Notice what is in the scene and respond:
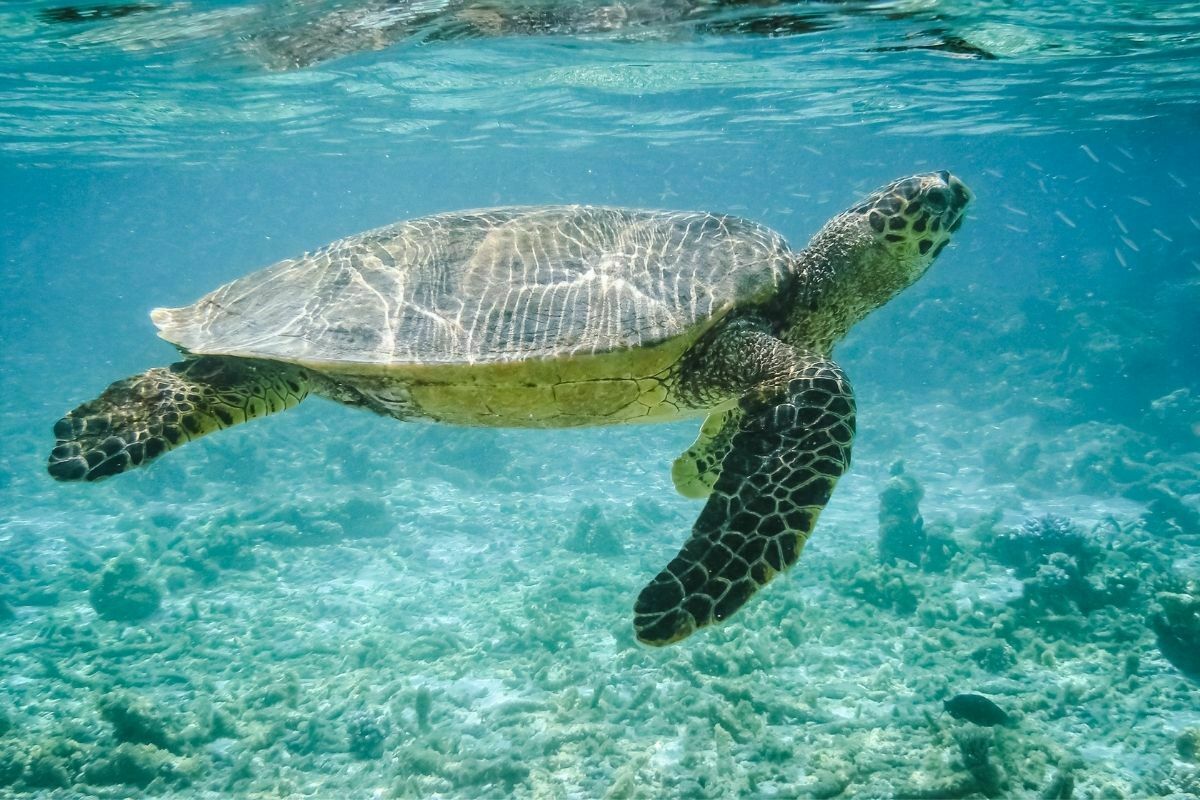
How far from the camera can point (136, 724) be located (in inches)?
297

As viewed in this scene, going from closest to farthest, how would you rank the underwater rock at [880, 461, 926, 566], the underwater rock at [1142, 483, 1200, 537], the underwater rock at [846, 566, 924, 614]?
the underwater rock at [846, 566, 924, 614]
the underwater rock at [880, 461, 926, 566]
the underwater rock at [1142, 483, 1200, 537]

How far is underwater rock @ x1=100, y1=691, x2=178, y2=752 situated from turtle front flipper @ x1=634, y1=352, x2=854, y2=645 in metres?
6.96

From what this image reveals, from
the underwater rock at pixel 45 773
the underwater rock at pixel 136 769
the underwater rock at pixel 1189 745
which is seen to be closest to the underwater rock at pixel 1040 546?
the underwater rock at pixel 1189 745

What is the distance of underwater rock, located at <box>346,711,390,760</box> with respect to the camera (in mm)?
7618

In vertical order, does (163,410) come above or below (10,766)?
above

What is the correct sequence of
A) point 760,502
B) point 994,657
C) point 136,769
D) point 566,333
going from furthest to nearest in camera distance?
point 994,657, point 136,769, point 566,333, point 760,502

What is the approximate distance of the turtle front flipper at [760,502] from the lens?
3.25m

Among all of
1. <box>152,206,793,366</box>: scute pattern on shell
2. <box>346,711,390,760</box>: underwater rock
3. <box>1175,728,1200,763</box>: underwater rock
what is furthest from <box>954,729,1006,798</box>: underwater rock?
<box>346,711,390,760</box>: underwater rock

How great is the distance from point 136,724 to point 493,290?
6.62 meters

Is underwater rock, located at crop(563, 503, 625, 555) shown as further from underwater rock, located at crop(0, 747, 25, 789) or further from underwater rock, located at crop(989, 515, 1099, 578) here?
underwater rock, located at crop(0, 747, 25, 789)

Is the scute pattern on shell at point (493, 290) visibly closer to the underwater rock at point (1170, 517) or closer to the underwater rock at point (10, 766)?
the underwater rock at point (10, 766)

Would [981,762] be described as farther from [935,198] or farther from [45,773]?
[45,773]

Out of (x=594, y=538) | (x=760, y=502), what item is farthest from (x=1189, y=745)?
(x=594, y=538)

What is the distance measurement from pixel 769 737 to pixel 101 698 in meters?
7.37
